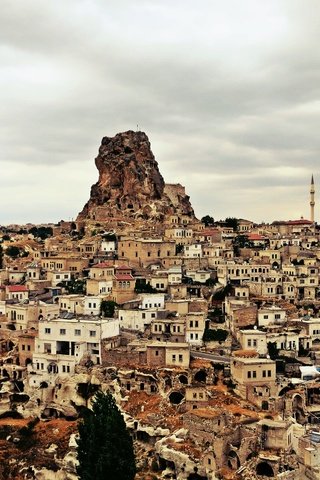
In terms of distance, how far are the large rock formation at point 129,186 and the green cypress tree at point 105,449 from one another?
191 ft

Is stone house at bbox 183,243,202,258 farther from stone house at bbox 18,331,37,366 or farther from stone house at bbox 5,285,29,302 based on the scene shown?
stone house at bbox 18,331,37,366

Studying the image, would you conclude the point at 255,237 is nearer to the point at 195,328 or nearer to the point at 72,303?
the point at 72,303

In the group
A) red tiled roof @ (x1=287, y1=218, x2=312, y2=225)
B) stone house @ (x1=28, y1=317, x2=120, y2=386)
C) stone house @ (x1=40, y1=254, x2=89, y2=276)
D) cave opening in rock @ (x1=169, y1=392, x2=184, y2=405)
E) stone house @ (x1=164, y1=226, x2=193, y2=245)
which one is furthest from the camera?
red tiled roof @ (x1=287, y1=218, x2=312, y2=225)

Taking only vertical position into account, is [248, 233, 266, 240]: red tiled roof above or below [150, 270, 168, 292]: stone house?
above

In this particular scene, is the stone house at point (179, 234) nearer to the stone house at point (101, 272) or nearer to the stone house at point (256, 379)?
the stone house at point (101, 272)

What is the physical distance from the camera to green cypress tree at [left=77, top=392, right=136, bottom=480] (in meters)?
33.6

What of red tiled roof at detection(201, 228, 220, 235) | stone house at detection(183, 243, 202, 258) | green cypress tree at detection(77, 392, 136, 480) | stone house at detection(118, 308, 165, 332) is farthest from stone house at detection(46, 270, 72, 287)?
green cypress tree at detection(77, 392, 136, 480)

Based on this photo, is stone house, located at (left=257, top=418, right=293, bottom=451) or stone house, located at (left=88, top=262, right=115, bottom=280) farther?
stone house, located at (left=88, top=262, right=115, bottom=280)

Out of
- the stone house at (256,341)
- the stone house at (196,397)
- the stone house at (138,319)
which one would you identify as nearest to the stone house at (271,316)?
the stone house at (256,341)

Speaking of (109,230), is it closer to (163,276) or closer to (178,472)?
(163,276)

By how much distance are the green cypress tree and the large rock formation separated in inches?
2289

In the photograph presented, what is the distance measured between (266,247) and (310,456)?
47556 mm

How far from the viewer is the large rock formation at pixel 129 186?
9431 cm

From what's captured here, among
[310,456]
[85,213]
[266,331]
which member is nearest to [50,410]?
[266,331]
